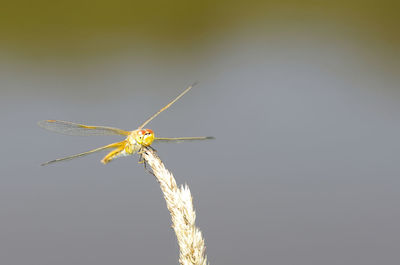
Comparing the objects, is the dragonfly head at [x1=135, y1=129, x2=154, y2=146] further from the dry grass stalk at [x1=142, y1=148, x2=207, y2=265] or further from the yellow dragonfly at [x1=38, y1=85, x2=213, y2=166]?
the dry grass stalk at [x1=142, y1=148, x2=207, y2=265]

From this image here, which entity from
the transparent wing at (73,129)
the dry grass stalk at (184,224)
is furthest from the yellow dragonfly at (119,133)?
the dry grass stalk at (184,224)

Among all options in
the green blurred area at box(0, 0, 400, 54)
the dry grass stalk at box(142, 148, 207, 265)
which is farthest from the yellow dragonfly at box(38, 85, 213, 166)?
the green blurred area at box(0, 0, 400, 54)

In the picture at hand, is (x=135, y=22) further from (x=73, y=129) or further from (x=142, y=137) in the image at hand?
(x=142, y=137)

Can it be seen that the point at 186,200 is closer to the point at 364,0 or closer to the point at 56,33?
the point at 56,33

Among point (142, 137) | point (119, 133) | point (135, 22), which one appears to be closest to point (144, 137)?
point (142, 137)

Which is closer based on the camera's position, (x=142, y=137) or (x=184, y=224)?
(x=184, y=224)

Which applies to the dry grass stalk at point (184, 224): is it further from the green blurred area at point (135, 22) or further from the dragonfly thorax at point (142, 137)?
the green blurred area at point (135, 22)

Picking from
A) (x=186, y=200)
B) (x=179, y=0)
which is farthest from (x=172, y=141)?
(x=179, y=0)
